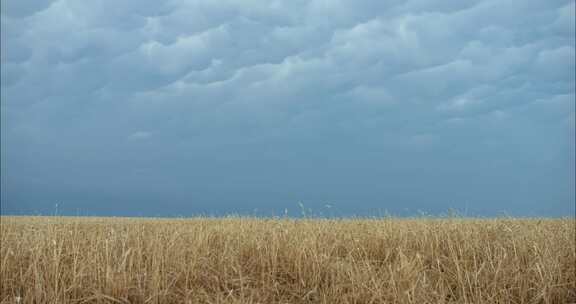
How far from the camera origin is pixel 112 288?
650cm

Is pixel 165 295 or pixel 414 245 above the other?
pixel 414 245

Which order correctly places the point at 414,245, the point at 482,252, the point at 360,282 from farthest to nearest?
the point at 414,245, the point at 482,252, the point at 360,282

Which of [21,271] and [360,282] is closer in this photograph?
[360,282]

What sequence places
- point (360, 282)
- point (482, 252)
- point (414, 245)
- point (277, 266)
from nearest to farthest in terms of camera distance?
point (360, 282) → point (277, 266) → point (482, 252) → point (414, 245)

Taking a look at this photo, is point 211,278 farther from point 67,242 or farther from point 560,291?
point 560,291

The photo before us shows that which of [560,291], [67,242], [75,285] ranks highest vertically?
[67,242]

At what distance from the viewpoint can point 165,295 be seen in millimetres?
6453

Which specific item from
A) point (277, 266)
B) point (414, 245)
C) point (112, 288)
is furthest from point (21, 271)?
point (414, 245)

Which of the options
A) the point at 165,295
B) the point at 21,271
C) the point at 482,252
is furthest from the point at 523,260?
the point at 21,271

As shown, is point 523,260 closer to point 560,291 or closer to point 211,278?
point 560,291

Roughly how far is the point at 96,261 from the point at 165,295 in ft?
5.52

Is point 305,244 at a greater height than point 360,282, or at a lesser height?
greater

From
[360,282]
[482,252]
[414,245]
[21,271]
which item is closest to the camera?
[360,282]

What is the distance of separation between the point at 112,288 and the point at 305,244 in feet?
8.96
